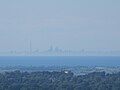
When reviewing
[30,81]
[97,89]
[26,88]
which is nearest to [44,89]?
[26,88]

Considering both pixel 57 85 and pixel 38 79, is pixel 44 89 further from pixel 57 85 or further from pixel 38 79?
pixel 38 79

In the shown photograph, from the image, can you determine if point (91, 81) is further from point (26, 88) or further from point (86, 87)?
point (26, 88)

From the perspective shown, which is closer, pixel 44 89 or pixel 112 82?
pixel 44 89

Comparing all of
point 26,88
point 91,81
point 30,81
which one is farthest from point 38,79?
point 26,88

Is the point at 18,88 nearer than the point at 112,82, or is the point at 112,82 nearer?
the point at 18,88

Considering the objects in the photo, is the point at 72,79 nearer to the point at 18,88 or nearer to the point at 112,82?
the point at 112,82

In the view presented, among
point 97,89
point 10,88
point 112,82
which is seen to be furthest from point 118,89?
point 10,88

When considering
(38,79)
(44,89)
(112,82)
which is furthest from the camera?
(38,79)

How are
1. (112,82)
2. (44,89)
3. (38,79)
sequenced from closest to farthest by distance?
(44,89) → (112,82) → (38,79)
